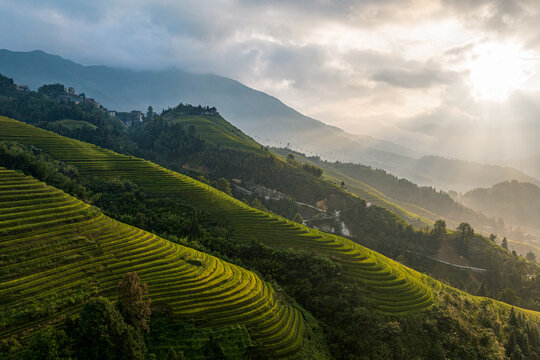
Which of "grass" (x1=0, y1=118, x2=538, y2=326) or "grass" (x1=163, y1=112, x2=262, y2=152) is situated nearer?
"grass" (x1=0, y1=118, x2=538, y2=326)

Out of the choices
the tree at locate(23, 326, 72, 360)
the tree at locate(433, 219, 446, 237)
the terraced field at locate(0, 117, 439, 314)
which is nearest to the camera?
the tree at locate(23, 326, 72, 360)

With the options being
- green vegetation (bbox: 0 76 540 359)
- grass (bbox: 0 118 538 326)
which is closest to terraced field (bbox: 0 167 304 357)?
green vegetation (bbox: 0 76 540 359)

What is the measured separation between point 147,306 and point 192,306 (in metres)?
4.77

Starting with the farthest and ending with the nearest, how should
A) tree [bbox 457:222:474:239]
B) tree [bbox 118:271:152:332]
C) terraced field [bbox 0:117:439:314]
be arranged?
1. tree [bbox 457:222:474:239]
2. terraced field [bbox 0:117:439:314]
3. tree [bbox 118:271:152:332]

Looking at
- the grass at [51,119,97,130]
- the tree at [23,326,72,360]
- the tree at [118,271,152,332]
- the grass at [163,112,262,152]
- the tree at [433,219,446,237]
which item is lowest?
the tree at [23,326,72,360]

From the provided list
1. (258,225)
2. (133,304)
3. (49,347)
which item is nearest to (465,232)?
(258,225)

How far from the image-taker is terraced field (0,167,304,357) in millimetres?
21844

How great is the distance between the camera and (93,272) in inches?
993

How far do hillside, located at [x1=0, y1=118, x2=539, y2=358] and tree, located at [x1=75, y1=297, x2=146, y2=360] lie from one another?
90.2 feet

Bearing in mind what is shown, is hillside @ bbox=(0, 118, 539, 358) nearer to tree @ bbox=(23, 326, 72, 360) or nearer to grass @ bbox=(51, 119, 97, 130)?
tree @ bbox=(23, 326, 72, 360)

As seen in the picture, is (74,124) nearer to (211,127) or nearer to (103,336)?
(211,127)

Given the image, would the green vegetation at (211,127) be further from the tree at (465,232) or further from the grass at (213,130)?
the tree at (465,232)

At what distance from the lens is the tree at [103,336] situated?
17.9 metres

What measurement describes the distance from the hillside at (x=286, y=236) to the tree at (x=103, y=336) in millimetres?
27502
